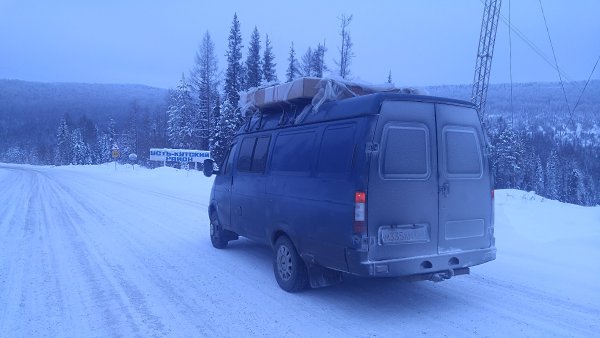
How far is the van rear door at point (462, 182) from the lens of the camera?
531 centimetres

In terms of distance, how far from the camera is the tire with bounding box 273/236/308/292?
235 inches

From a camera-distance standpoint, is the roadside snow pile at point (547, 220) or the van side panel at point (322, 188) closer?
the van side panel at point (322, 188)

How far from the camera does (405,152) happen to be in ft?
16.8

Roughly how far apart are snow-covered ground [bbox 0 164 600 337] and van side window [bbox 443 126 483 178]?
5.42 feet

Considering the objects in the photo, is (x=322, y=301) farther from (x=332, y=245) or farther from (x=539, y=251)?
(x=539, y=251)

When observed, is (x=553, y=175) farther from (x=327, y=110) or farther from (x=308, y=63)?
(x=327, y=110)

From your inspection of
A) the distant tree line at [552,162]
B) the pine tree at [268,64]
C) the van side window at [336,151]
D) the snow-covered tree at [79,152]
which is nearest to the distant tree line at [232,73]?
the pine tree at [268,64]

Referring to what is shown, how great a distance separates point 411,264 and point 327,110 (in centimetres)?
212

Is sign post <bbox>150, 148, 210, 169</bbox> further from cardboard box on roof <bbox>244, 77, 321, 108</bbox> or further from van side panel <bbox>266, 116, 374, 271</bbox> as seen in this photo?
van side panel <bbox>266, 116, 374, 271</bbox>

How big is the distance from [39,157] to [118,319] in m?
147

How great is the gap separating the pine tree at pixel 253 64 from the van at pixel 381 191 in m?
43.4

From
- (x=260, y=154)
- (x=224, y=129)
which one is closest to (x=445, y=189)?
(x=260, y=154)

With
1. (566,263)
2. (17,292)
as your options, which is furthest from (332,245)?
(566,263)

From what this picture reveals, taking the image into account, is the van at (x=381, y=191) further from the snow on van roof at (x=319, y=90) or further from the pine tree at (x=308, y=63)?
the pine tree at (x=308, y=63)
